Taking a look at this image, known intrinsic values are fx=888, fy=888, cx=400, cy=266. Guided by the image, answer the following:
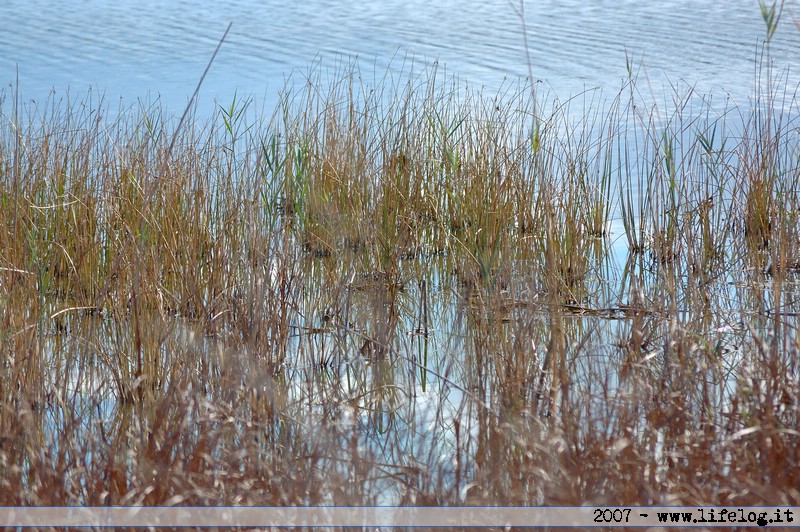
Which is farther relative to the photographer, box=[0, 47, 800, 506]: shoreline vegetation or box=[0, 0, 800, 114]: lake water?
box=[0, 0, 800, 114]: lake water

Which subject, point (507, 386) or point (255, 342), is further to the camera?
point (255, 342)

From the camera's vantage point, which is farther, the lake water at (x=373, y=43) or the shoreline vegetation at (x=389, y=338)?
the lake water at (x=373, y=43)

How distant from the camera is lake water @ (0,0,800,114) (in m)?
6.31

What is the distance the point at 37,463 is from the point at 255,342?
0.77 metres

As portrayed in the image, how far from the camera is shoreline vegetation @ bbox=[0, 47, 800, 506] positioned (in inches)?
54.7

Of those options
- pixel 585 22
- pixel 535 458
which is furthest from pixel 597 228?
pixel 585 22

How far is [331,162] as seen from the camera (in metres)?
3.48

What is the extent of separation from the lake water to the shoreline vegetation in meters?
1.53

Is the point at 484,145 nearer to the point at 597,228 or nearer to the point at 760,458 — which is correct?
the point at 597,228

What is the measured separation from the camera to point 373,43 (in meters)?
8.65

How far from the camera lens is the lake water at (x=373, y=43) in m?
6.31

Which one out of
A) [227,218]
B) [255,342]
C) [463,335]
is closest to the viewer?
[255,342]

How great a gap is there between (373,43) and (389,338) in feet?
22.0

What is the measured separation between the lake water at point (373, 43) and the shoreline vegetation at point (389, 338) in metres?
1.53
